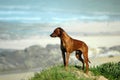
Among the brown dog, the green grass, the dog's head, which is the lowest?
the green grass

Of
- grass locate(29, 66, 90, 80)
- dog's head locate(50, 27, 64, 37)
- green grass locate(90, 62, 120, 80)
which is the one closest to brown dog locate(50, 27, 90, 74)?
dog's head locate(50, 27, 64, 37)

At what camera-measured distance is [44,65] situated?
517cm

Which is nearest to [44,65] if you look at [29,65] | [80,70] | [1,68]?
[29,65]

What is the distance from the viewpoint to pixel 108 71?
4.66m

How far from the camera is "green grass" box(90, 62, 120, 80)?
4.59 m

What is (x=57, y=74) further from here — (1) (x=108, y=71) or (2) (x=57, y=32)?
(1) (x=108, y=71)

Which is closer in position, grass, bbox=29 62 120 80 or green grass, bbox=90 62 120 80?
grass, bbox=29 62 120 80

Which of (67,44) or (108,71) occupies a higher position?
(67,44)

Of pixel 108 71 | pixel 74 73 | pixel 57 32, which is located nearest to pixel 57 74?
pixel 74 73

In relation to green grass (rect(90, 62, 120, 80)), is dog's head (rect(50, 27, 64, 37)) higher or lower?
higher

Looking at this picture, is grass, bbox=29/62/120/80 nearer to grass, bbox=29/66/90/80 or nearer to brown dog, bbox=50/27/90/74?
grass, bbox=29/66/90/80

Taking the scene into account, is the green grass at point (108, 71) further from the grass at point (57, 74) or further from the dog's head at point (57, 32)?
the dog's head at point (57, 32)

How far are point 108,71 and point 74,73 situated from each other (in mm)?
598

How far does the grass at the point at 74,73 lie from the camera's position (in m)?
4.12
